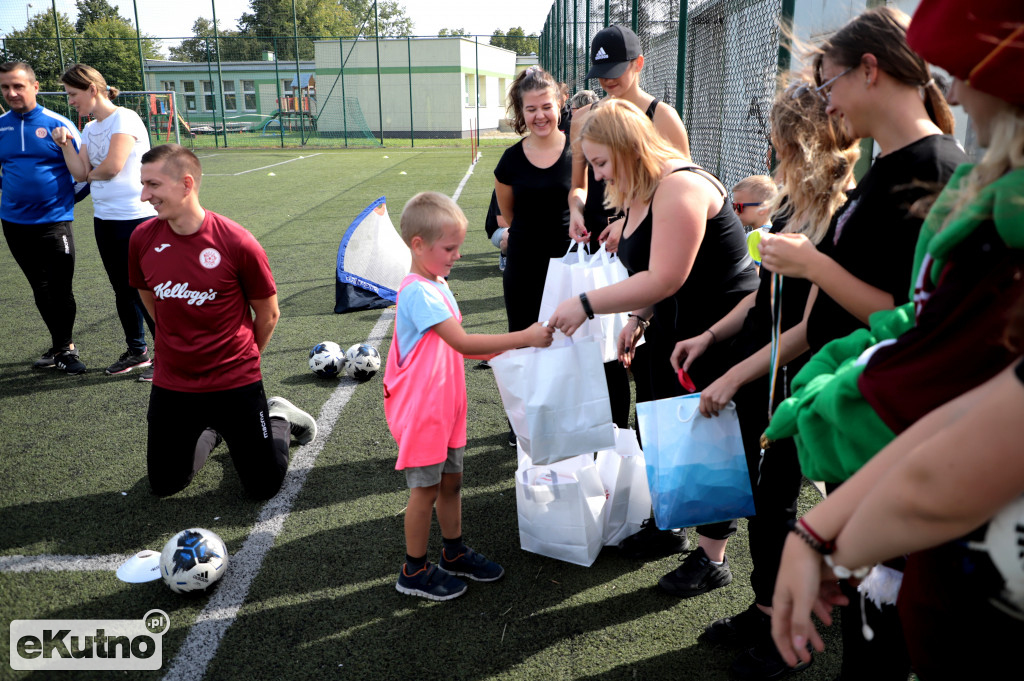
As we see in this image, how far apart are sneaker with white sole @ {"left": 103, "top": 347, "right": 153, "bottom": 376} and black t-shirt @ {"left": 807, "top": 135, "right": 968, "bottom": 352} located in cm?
544

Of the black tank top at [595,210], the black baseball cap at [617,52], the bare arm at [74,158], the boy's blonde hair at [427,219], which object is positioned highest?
the black baseball cap at [617,52]

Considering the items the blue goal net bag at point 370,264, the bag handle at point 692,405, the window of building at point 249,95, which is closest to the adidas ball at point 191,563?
the bag handle at point 692,405

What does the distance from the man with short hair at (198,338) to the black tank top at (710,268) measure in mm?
2041

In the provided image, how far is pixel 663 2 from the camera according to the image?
7.99 meters

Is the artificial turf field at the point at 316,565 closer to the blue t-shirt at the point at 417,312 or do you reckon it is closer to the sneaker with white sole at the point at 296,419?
the sneaker with white sole at the point at 296,419

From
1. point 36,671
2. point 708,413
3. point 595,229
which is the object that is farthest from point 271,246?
point 708,413

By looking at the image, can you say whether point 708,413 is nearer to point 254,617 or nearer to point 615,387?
point 615,387

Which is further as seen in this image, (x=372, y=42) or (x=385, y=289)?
(x=372, y=42)

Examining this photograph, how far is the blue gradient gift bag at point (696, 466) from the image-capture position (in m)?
2.44

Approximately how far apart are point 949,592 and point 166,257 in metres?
3.76

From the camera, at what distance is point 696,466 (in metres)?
2.45

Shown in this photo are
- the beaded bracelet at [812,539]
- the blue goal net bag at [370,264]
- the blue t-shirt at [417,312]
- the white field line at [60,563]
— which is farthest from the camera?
the blue goal net bag at [370,264]

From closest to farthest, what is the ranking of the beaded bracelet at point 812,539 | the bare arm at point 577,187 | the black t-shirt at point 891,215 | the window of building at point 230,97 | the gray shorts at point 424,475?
the beaded bracelet at point 812,539
the black t-shirt at point 891,215
the gray shorts at point 424,475
the bare arm at point 577,187
the window of building at point 230,97

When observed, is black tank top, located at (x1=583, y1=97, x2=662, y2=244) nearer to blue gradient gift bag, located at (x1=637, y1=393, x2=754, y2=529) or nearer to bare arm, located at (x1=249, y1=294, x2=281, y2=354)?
bare arm, located at (x1=249, y1=294, x2=281, y2=354)
